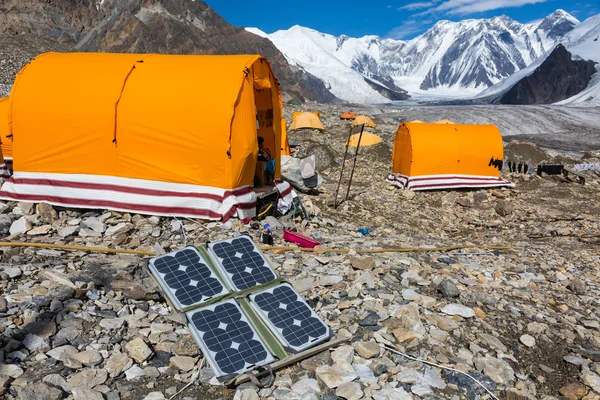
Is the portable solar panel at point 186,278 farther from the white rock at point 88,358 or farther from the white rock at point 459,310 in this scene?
the white rock at point 459,310

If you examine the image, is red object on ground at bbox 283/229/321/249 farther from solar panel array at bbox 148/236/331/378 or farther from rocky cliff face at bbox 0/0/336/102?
rocky cliff face at bbox 0/0/336/102

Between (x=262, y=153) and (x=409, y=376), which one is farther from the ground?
(x=262, y=153)

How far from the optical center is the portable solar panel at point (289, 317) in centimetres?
434

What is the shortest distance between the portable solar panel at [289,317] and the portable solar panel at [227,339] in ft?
0.68

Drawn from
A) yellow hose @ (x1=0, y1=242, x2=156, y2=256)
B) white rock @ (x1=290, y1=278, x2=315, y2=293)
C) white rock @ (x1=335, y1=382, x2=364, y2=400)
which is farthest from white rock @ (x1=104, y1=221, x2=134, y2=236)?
white rock @ (x1=335, y1=382, x2=364, y2=400)

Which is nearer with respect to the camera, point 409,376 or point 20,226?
point 409,376

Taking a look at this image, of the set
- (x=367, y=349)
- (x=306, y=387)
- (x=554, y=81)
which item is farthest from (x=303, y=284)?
(x=554, y=81)

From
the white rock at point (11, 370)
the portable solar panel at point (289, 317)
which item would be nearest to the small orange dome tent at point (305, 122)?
the portable solar panel at point (289, 317)

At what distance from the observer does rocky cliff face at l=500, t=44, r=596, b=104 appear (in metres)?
103

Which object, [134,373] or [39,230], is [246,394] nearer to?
[134,373]

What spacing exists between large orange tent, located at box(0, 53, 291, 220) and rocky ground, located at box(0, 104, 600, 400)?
0.43 metres

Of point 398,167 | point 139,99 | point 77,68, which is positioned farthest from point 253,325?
point 398,167

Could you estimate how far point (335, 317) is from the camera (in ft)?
16.5

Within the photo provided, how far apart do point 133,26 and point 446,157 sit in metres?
90.6
